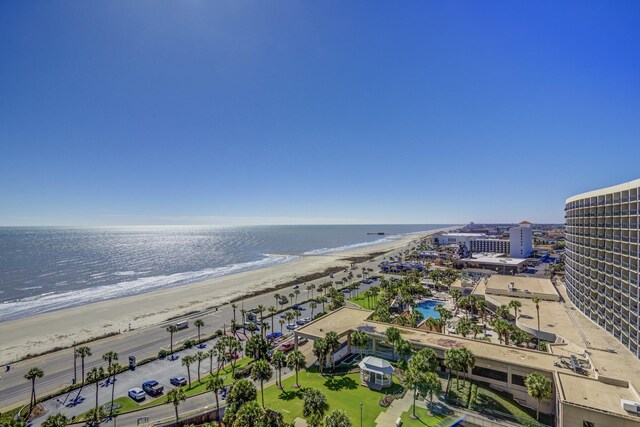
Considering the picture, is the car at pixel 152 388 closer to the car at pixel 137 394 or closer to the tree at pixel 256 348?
the car at pixel 137 394

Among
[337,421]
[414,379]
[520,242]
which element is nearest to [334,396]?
[414,379]

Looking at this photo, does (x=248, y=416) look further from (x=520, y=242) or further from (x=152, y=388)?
(x=520, y=242)

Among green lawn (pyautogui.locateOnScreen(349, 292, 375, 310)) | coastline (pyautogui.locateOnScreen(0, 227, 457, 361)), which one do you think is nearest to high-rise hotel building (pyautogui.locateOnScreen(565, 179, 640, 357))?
green lawn (pyautogui.locateOnScreen(349, 292, 375, 310))

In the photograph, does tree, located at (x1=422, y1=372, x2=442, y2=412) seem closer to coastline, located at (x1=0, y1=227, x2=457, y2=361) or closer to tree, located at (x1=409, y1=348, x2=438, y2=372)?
tree, located at (x1=409, y1=348, x2=438, y2=372)

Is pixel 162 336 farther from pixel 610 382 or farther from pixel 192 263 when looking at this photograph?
pixel 192 263

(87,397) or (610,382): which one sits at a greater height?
(610,382)

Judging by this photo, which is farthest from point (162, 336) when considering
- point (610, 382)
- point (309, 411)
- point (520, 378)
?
point (610, 382)
